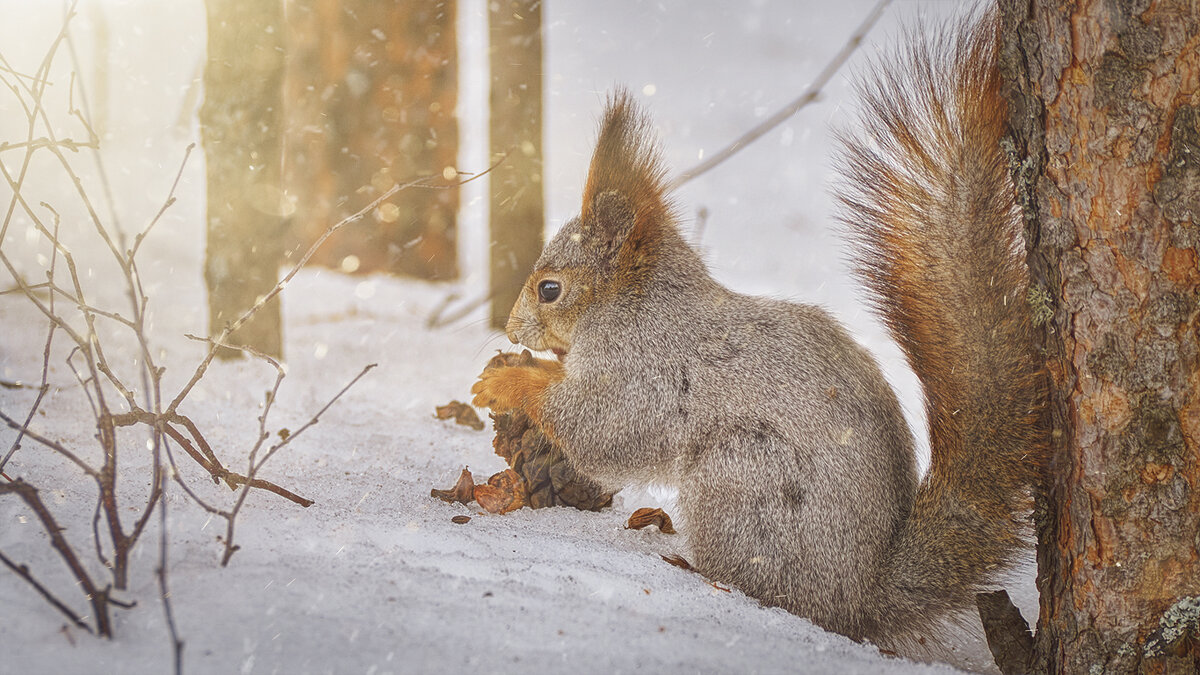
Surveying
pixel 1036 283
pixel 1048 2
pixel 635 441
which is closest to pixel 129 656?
pixel 635 441

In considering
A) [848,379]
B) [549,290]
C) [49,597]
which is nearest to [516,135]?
[549,290]

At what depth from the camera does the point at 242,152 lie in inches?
91.5

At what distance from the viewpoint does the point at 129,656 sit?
0.84 meters

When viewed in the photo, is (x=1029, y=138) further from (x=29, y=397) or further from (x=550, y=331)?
(x=29, y=397)

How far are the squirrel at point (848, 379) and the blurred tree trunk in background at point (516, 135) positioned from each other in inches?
36.1

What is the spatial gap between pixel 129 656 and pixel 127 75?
12.6 ft

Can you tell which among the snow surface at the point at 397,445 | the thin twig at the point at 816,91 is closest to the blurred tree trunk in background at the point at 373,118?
the snow surface at the point at 397,445

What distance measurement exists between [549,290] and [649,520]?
56 cm

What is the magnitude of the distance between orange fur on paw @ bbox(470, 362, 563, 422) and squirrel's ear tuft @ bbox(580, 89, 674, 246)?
343 millimetres

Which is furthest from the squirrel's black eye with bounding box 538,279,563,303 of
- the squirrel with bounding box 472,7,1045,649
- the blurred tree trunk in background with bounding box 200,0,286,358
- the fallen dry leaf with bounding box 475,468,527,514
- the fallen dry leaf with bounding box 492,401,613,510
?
the blurred tree trunk in background with bounding box 200,0,286,358

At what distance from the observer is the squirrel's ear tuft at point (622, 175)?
162 centimetres

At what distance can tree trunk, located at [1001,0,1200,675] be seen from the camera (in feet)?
3.53

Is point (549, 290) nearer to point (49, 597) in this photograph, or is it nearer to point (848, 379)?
point (848, 379)

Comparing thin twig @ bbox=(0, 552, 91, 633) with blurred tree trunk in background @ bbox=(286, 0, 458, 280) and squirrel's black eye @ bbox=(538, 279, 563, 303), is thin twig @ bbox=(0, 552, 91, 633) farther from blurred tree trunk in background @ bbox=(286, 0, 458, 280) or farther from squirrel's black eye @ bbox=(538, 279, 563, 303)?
blurred tree trunk in background @ bbox=(286, 0, 458, 280)
